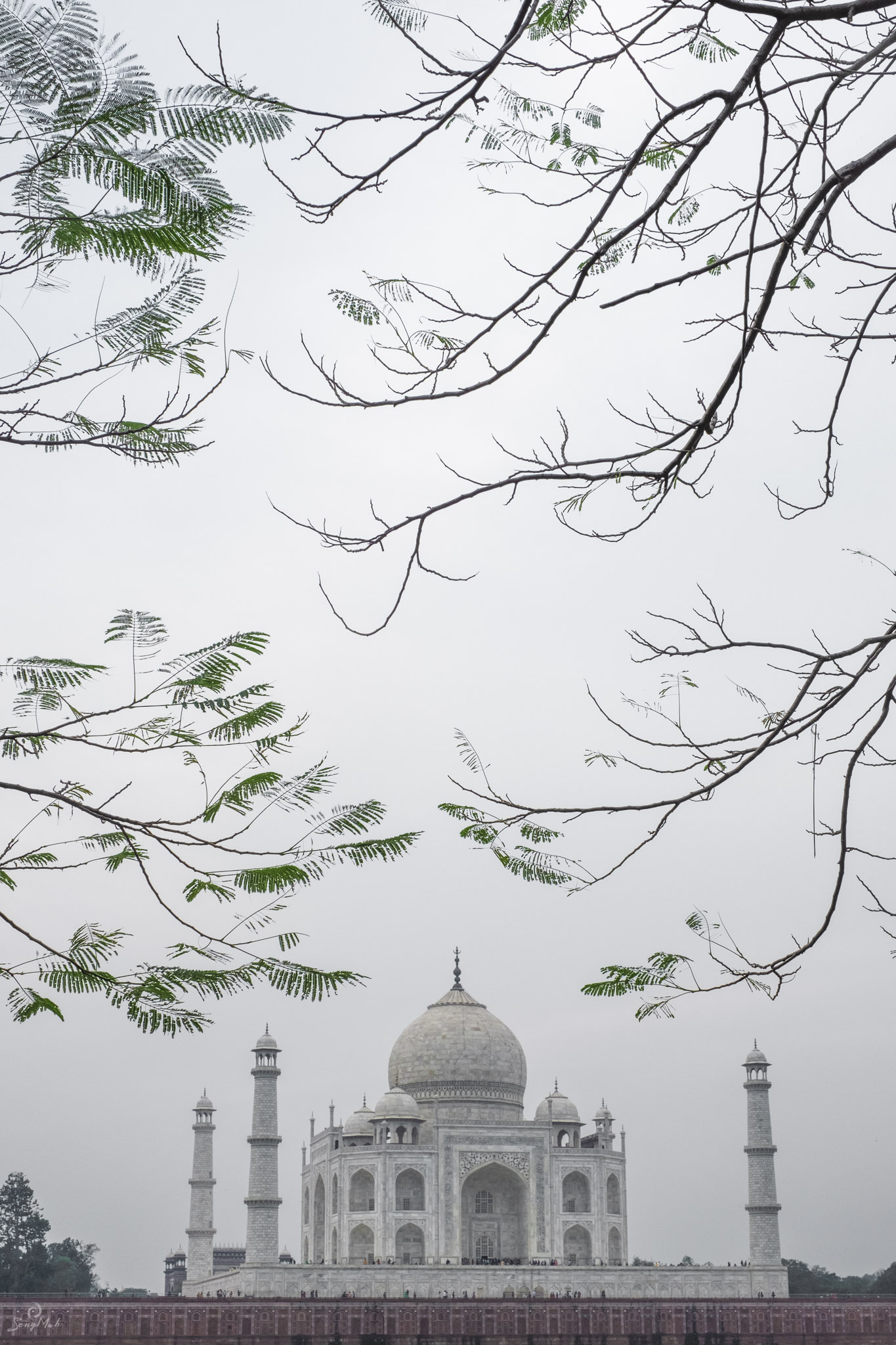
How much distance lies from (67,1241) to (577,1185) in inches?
1394

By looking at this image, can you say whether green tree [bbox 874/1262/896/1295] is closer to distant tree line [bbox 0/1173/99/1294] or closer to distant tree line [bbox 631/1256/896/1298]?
distant tree line [bbox 631/1256/896/1298]

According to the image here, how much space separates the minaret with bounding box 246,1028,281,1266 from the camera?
33.3 metres

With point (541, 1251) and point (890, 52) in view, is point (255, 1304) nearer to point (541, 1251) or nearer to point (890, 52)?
point (541, 1251)

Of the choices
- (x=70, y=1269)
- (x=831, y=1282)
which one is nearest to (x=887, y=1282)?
(x=831, y=1282)

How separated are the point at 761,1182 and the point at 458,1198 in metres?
7.50

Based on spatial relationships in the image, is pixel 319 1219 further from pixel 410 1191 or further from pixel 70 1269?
pixel 70 1269

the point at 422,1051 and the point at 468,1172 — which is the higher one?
the point at 422,1051

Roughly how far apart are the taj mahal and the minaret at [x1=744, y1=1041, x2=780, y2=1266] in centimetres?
4

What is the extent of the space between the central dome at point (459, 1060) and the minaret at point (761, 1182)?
7041mm

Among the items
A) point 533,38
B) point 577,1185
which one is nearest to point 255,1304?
point 577,1185

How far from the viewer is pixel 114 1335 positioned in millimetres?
23094

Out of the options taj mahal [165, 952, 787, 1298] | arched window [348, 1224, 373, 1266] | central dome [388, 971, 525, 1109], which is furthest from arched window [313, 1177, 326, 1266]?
central dome [388, 971, 525, 1109]

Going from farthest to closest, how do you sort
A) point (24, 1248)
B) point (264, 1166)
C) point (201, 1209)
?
point (24, 1248), point (201, 1209), point (264, 1166)

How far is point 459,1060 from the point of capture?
128 feet
